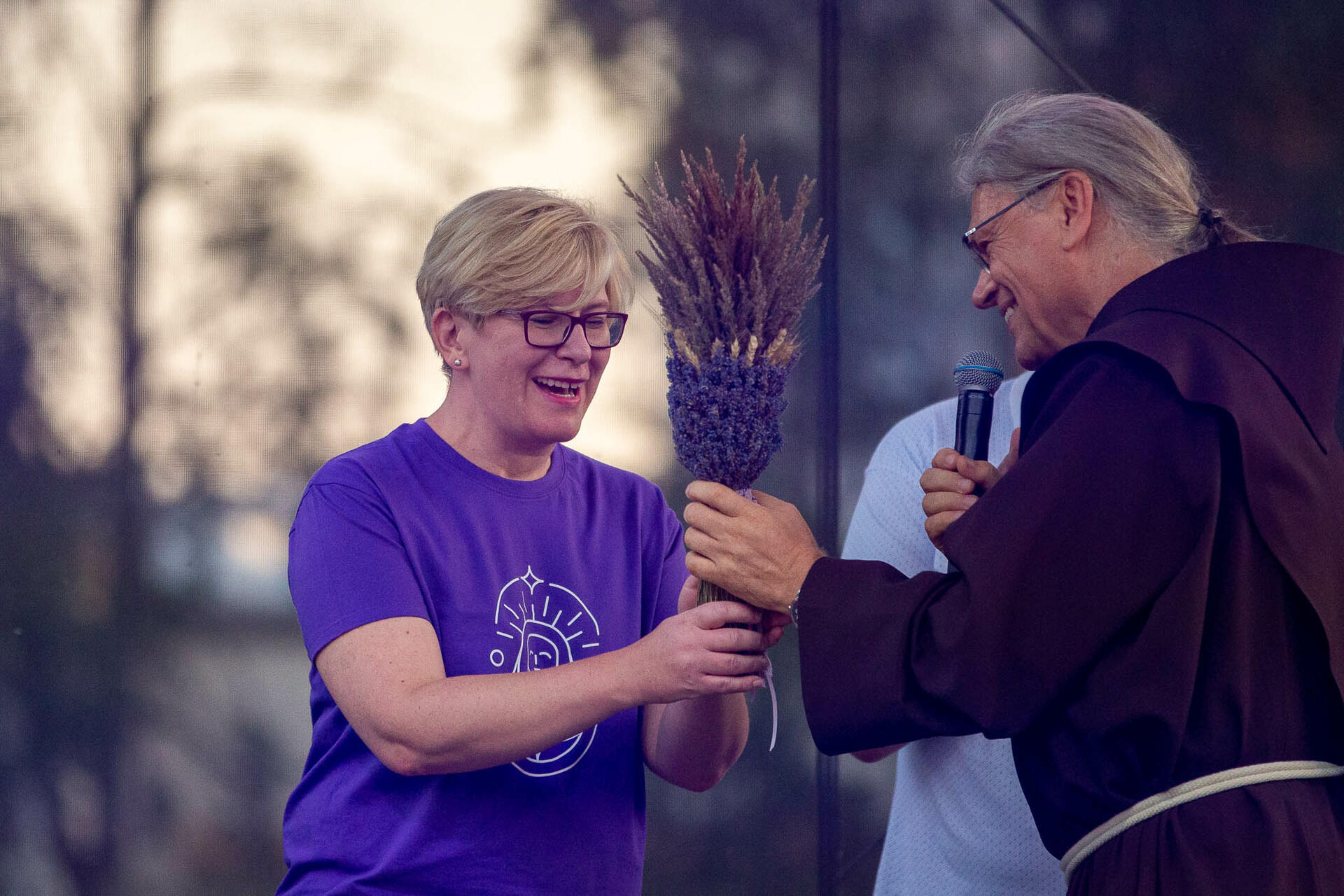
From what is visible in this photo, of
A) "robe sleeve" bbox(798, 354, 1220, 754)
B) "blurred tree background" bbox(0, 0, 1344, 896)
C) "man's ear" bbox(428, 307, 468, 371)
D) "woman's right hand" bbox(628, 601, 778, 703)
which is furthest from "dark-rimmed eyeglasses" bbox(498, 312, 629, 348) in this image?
"blurred tree background" bbox(0, 0, 1344, 896)

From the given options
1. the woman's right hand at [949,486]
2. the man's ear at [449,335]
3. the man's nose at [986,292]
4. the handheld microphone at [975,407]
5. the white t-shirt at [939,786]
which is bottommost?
the white t-shirt at [939,786]

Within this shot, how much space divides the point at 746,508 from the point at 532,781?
58 cm

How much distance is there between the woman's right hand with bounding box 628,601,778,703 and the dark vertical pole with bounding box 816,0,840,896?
1912 mm

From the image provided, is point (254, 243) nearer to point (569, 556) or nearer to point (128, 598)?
point (128, 598)

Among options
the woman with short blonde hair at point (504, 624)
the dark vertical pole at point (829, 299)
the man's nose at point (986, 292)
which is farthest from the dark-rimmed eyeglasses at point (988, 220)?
the dark vertical pole at point (829, 299)

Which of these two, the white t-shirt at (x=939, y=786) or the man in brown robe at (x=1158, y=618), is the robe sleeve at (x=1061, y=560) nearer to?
the man in brown robe at (x=1158, y=618)

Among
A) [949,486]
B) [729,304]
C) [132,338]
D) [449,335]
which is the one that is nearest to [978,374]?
[949,486]

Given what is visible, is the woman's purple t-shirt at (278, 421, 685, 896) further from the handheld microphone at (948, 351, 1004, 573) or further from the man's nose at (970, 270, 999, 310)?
the man's nose at (970, 270, 999, 310)

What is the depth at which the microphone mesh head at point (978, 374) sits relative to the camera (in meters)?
1.85

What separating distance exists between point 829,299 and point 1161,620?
2239 mm

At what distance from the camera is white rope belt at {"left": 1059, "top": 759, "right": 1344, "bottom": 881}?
139 cm

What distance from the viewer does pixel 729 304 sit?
5.08 feet

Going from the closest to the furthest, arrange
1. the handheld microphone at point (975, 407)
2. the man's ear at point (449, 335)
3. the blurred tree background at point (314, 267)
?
1. the handheld microphone at point (975, 407)
2. the man's ear at point (449, 335)
3. the blurred tree background at point (314, 267)

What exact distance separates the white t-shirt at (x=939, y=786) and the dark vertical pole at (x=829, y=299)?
1247 millimetres
